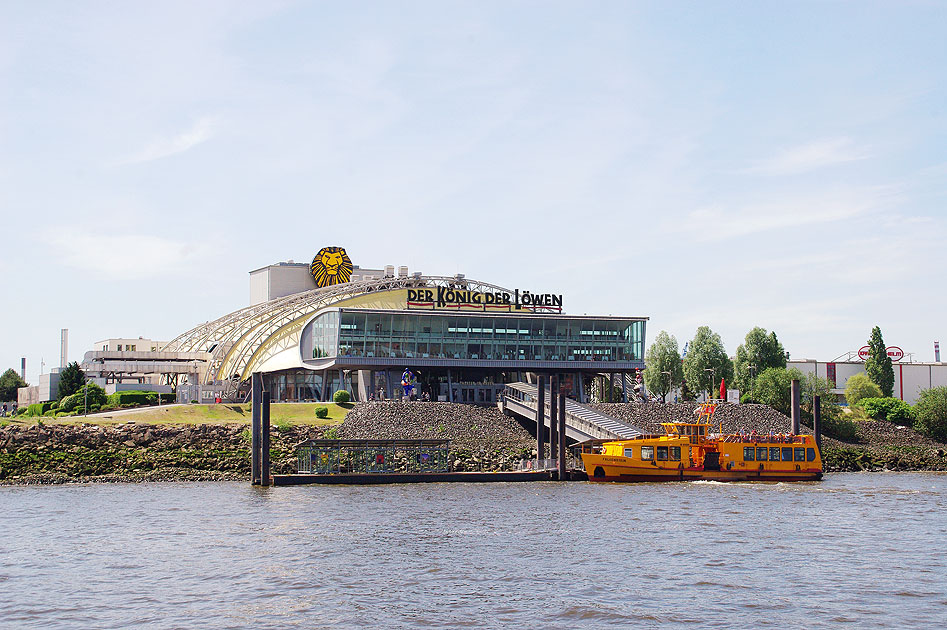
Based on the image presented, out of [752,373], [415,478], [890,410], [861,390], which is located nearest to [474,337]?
[752,373]

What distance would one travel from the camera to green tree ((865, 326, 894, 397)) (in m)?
156

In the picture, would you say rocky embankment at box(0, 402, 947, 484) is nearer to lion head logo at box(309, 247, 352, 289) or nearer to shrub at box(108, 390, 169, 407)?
shrub at box(108, 390, 169, 407)

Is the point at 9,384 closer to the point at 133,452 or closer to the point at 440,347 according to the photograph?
the point at 440,347

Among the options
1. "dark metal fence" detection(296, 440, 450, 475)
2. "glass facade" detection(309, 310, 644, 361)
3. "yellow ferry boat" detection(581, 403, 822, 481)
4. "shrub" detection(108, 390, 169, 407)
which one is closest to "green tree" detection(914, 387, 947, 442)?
"glass facade" detection(309, 310, 644, 361)

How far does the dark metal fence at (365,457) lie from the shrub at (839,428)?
5052 cm

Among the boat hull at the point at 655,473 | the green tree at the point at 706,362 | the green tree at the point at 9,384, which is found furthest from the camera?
the green tree at the point at 9,384

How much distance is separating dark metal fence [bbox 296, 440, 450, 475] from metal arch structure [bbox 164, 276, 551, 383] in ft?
174

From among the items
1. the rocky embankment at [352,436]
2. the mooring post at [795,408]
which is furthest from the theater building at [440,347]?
the mooring post at [795,408]

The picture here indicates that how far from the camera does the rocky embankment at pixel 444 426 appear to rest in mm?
98375

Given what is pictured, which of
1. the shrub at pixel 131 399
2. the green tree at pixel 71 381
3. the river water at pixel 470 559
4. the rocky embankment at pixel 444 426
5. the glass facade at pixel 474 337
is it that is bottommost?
the river water at pixel 470 559

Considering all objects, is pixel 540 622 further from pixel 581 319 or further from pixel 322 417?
pixel 581 319

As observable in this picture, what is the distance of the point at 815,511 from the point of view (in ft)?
203

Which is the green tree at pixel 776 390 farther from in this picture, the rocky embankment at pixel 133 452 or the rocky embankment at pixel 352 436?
the rocky embankment at pixel 133 452

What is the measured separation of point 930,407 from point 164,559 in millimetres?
96768
